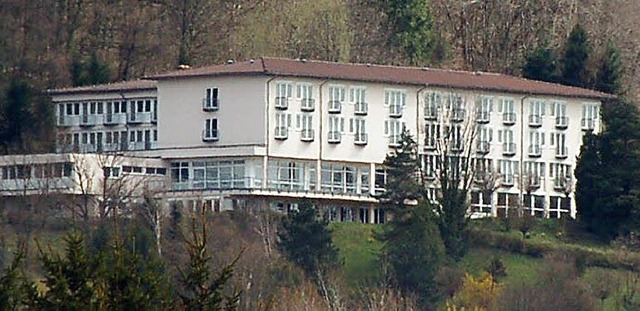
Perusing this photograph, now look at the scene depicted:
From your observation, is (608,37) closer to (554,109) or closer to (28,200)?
(554,109)

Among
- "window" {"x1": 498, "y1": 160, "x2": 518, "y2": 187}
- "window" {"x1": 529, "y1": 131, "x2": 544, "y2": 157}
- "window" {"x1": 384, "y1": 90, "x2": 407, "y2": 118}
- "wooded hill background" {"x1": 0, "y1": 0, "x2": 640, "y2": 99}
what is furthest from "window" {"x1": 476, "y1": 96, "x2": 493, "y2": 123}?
"wooded hill background" {"x1": 0, "y1": 0, "x2": 640, "y2": 99}

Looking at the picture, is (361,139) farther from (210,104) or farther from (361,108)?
(210,104)

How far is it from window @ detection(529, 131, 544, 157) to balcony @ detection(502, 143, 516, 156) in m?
0.66

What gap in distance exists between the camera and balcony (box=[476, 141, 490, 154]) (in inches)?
3921

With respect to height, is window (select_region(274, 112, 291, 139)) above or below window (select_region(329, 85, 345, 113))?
below

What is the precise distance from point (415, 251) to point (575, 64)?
2234 centimetres

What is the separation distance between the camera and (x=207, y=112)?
9625 centimetres

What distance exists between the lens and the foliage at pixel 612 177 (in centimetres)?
9431

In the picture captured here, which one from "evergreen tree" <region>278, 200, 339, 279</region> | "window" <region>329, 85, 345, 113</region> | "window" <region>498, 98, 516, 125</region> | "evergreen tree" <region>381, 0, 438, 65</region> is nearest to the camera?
"evergreen tree" <region>278, 200, 339, 279</region>

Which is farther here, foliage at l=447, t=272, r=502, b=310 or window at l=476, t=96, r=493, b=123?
window at l=476, t=96, r=493, b=123

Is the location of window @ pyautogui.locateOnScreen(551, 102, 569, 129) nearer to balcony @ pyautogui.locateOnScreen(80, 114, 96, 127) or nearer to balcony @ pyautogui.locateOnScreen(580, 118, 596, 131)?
balcony @ pyautogui.locateOnScreen(580, 118, 596, 131)

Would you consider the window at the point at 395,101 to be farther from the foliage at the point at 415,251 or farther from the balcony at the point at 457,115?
the foliage at the point at 415,251

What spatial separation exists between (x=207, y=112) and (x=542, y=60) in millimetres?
17772

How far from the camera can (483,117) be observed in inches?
3974
